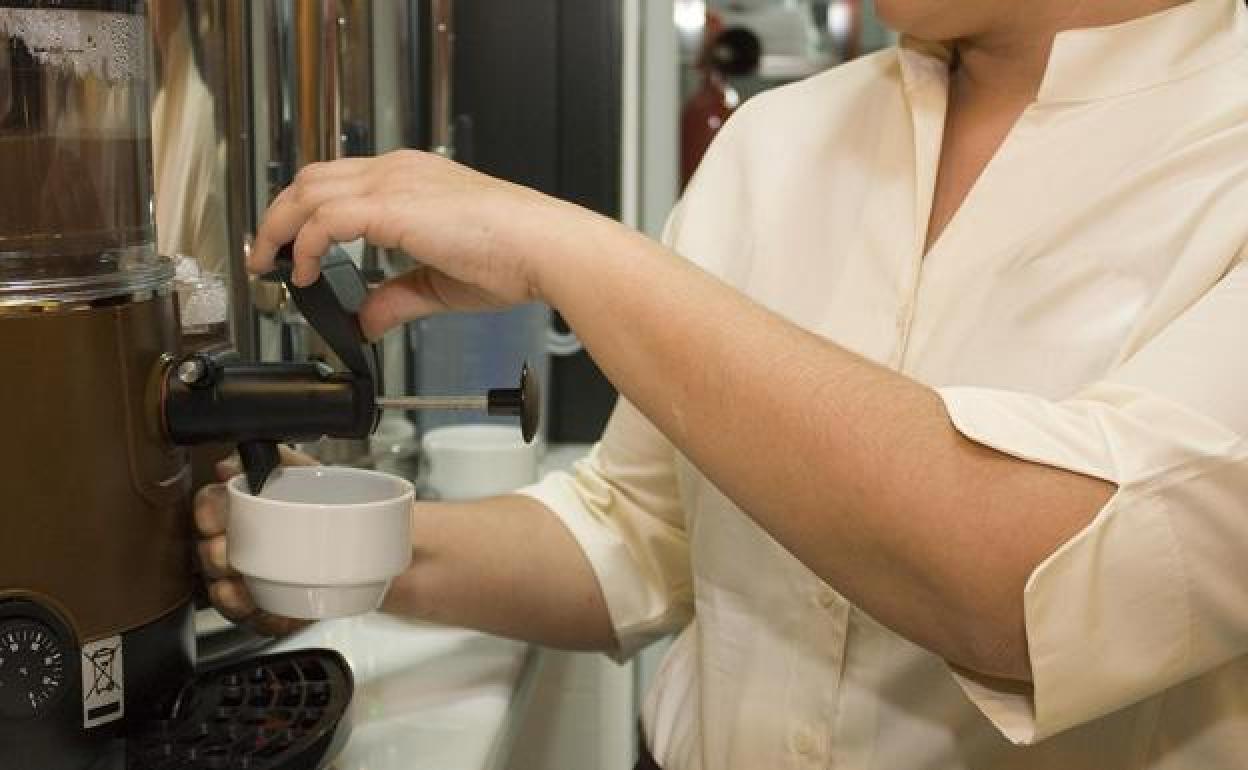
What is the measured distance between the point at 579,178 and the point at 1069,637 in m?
1.01

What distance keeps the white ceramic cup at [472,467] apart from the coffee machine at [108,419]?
0.51 meters

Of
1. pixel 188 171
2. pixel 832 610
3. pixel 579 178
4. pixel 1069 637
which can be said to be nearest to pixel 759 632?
pixel 832 610

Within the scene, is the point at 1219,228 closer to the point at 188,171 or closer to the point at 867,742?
the point at 867,742

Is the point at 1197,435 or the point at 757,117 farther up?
the point at 757,117

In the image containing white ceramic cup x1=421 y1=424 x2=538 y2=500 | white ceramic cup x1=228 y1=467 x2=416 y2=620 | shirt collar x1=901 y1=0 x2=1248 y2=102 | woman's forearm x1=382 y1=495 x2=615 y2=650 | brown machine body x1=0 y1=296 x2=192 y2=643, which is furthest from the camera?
white ceramic cup x1=421 y1=424 x2=538 y2=500

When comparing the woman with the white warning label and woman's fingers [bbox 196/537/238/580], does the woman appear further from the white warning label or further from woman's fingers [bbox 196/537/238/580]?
the white warning label

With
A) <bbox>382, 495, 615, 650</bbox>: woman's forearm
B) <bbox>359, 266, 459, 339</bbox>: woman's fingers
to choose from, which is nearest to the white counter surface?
<bbox>382, 495, 615, 650</bbox>: woman's forearm

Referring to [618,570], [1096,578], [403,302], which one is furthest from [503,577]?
[1096,578]

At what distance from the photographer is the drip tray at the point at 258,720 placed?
70 centimetres

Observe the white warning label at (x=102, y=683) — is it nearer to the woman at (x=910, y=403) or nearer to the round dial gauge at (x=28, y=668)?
the round dial gauge at (x=28, y=668)

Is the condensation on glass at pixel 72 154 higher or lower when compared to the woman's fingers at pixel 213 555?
higher

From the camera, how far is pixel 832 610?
88 cm

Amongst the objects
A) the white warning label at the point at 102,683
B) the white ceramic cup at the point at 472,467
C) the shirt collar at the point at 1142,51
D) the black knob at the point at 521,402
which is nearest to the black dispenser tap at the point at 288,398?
the black knob at the point at 521,402

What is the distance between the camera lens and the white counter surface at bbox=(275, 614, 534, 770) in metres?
0.83
